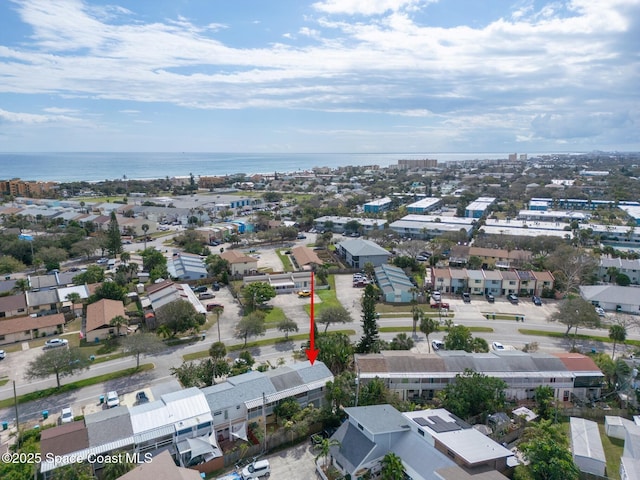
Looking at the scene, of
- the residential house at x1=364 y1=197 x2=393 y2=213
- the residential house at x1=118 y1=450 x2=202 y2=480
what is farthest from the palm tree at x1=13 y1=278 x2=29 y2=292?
the residential house at x1=364 y1=197 x2=393 y2=213

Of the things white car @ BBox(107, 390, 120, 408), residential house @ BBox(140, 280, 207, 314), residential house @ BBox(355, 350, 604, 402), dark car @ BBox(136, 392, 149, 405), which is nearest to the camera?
white car @ BBox(107, 390, 120, 408)

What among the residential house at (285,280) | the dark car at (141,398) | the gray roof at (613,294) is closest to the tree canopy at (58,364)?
the dark car at (141,398)

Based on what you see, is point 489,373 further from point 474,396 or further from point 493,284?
point 493,284

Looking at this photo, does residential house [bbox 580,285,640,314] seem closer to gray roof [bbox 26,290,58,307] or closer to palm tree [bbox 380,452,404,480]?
palm tree [bbox 380,452,404,480]

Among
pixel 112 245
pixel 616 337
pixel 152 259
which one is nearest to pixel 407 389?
pixel 616 337

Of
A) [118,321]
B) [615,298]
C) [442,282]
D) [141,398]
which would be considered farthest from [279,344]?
[615,298]

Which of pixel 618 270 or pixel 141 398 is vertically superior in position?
pixel 618 270

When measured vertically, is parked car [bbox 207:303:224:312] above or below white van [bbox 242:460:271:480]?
above
